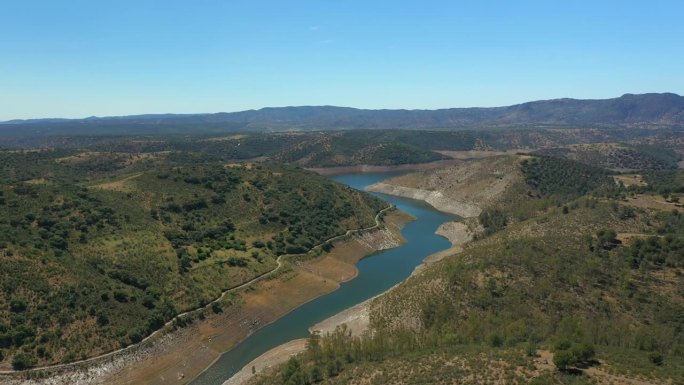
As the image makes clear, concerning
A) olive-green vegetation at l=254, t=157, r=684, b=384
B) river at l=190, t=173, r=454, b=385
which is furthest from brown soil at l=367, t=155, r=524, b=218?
olive-green vegetation at l=254, t=157, r=684, b=384

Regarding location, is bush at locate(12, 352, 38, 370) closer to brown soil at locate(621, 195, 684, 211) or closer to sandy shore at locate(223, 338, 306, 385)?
sandy shore at locate(223, 338, 306, 385)

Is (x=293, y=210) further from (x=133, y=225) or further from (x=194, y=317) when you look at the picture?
(x=194, y=317)

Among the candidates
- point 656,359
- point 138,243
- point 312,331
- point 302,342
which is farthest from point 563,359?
point 138,243

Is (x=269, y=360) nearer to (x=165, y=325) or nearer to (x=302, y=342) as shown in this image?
(x=302, y=342)

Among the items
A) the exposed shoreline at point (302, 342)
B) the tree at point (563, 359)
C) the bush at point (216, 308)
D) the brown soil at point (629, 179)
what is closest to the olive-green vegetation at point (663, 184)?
the brown soil at point (629, 179)

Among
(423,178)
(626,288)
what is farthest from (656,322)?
(423,178)

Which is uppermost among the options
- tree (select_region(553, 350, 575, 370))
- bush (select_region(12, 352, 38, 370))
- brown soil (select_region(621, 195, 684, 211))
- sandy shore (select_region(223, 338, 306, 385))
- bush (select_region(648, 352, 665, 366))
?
brown soil (select_region(621, 195, 684, 211))

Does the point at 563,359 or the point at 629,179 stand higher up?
the point at 563,359
